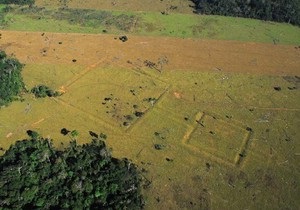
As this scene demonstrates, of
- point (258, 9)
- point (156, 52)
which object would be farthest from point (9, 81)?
point (258, 9)

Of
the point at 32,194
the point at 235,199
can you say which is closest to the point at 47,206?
the point at 32,194

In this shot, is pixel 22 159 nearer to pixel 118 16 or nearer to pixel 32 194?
pixel 32 194

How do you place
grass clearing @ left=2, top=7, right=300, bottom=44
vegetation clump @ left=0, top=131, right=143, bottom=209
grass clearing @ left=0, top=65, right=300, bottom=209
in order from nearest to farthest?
vegetation clump @ left=0, top=131, right=143, bottom=209 → grass clearing @ left=0, top=65, right=300, bottom=209 → grass clearing @ left=2, top=7, right=300, bottom=44

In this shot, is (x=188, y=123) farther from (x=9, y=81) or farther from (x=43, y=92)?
(x=9, y=81)

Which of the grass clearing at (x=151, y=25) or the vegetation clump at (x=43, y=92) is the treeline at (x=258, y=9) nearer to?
the grass clearing at (x=151, y=25)

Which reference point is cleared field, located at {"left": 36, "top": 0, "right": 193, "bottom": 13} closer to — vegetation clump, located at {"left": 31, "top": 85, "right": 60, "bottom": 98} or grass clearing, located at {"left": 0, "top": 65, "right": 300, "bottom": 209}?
grass clearing, located at {"left": 0, "top": 65, "right": 300, "bottom": 209}

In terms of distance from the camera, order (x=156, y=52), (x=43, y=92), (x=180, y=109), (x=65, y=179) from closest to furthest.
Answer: (x=65, y=179) < (x=180, y=109) < (x=43, y=92) < (x=156, y=52)

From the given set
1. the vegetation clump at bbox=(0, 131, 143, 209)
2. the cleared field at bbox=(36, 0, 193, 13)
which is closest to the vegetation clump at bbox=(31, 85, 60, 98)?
the vegetation clump at bbox=(0, 131, 143, 209)
